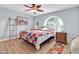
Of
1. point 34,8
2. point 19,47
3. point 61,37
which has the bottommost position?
point 19,47

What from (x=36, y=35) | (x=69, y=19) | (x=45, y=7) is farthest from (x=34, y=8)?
(x=69, y=19)

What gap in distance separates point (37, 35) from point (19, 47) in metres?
0.29

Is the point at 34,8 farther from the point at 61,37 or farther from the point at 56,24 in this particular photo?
the point at 61,37

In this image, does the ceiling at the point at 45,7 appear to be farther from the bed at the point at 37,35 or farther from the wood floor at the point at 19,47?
the wood floor at the point at 19,47

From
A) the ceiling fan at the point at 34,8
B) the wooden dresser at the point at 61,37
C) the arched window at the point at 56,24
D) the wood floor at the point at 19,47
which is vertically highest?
the ceiling fan at the point at 34,8

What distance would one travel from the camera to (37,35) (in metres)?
1.12

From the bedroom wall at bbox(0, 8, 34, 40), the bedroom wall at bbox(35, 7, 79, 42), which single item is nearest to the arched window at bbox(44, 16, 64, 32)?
the bedroom wall at bbox(35, 7, 79, 42)

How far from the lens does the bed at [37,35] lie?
1.12 metres

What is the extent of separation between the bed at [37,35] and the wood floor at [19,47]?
61mm

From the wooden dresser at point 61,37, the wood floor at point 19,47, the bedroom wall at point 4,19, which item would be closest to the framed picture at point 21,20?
the bedroom wall at point 4,19

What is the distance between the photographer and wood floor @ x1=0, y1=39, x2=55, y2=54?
1.08 meters
